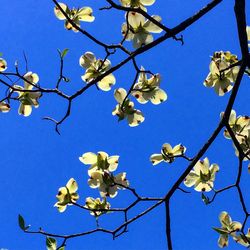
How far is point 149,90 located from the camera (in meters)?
2.33

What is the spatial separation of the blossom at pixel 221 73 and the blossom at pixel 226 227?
2.12 feet

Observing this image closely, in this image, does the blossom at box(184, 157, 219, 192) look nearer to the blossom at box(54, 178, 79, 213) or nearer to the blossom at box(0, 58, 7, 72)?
the blossom at box(54, 178, 79, 213)

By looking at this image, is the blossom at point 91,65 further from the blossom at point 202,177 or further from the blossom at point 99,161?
the blossom at point 202,177

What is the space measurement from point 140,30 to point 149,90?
303 millimetres

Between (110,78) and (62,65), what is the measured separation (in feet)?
1.23

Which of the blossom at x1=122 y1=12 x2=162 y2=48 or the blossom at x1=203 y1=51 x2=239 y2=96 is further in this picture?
the blossom at x1=203 y1=51 x2=239 y2=96

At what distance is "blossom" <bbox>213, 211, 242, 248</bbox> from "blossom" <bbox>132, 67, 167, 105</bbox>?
70 centimetres

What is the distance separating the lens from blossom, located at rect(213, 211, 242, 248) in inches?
95.6

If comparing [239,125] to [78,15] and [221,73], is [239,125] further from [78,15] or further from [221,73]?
[78,15]

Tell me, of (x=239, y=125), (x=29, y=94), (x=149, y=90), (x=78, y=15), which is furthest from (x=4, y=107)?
(x=239, y=125)

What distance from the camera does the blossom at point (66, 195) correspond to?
2.21 meters

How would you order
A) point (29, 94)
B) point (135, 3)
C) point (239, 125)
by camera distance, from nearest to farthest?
point (135, 3), point (29, 94), point (239, 125)

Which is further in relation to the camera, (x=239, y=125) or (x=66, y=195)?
(x=239, y=125)

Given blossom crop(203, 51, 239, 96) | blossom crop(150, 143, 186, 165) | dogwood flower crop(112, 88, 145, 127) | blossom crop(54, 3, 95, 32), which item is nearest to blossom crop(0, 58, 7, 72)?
blossom crop(54, 3, 95, 32)
